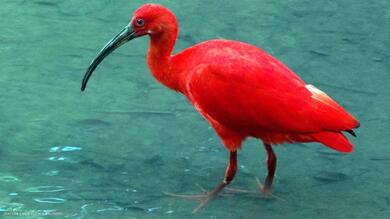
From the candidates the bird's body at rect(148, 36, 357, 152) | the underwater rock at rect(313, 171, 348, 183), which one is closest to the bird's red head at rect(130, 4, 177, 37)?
the bird's body at rect(148, 36, 357, 152)

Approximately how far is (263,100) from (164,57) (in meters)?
0.61

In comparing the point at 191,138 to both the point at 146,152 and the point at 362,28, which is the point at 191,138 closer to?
the point at 146,152

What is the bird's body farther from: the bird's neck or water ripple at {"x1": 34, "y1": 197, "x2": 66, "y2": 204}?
water ripple at {"x1": 34, "y1": 197, "x2": 66, "y2": 204}

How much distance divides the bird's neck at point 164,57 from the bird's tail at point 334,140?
0.80 m

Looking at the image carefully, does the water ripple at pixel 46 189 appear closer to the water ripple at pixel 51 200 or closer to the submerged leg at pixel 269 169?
the water ripple at pixel 51 200

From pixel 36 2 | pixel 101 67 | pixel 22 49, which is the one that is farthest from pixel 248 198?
pixel 36 2

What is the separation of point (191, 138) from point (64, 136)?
2.39 ft

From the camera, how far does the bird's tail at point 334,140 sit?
5.02 m

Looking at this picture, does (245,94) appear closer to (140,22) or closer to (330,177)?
(140,22)

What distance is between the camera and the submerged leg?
17.8 ft

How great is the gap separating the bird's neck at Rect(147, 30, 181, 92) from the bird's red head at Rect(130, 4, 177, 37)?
39 mm

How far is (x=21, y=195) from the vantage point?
536 centimetres

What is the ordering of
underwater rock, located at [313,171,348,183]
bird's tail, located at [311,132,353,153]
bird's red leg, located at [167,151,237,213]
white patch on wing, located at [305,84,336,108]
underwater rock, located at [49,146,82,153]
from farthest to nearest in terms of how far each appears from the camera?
underwater rock, located at [49,146,82,153] < underwater rock, located at [313,171,348,183] < bird's red leg, located at [167,151,237,213] < white patch on wing, located at [305,84,336,108] < bird's tail, located at [311,132,353,153]

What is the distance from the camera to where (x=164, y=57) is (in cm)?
536
